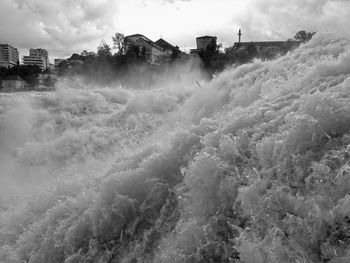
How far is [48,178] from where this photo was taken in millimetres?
9641

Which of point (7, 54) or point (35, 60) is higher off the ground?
point (7, 54)

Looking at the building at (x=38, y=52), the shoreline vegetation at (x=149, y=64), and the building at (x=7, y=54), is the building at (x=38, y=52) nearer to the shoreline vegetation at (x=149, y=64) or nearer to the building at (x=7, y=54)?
the building at (x=7, y=54)

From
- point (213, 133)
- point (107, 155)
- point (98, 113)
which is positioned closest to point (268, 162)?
point (213, 133)

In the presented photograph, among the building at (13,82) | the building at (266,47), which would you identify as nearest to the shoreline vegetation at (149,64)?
the building at (266,47)

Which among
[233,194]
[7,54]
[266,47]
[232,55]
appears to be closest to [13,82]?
[232,55]

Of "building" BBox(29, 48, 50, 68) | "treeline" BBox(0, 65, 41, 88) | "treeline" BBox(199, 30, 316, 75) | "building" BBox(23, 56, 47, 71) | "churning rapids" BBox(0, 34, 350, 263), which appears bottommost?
"churning rapids" BBox(0, 34, 350, 263)

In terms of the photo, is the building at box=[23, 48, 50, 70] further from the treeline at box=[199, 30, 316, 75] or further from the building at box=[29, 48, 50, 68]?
the treeline at box=[199, 30, 316, 75]

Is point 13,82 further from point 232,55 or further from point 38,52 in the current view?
point 38,52

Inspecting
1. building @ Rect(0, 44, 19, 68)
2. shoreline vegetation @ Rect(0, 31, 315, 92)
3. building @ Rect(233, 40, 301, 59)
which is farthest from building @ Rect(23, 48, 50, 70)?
building @ Rect(233, 40, 301, 59)

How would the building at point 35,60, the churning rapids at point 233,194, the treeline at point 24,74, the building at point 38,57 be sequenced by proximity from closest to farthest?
the churning rapids at point 233,194, the treeline at point 24,74, the building at point 35,60, the building at point 38,57

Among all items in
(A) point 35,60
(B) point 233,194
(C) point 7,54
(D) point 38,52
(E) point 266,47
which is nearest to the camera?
(B) point 233,194

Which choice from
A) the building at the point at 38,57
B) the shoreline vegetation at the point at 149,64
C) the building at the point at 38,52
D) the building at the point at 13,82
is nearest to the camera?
the shoreline vegetation at the point at 149,64

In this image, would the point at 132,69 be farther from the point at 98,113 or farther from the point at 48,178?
the point at 48,178

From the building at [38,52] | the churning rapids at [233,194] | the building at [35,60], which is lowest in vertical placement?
the churning rapids at [233,194]
